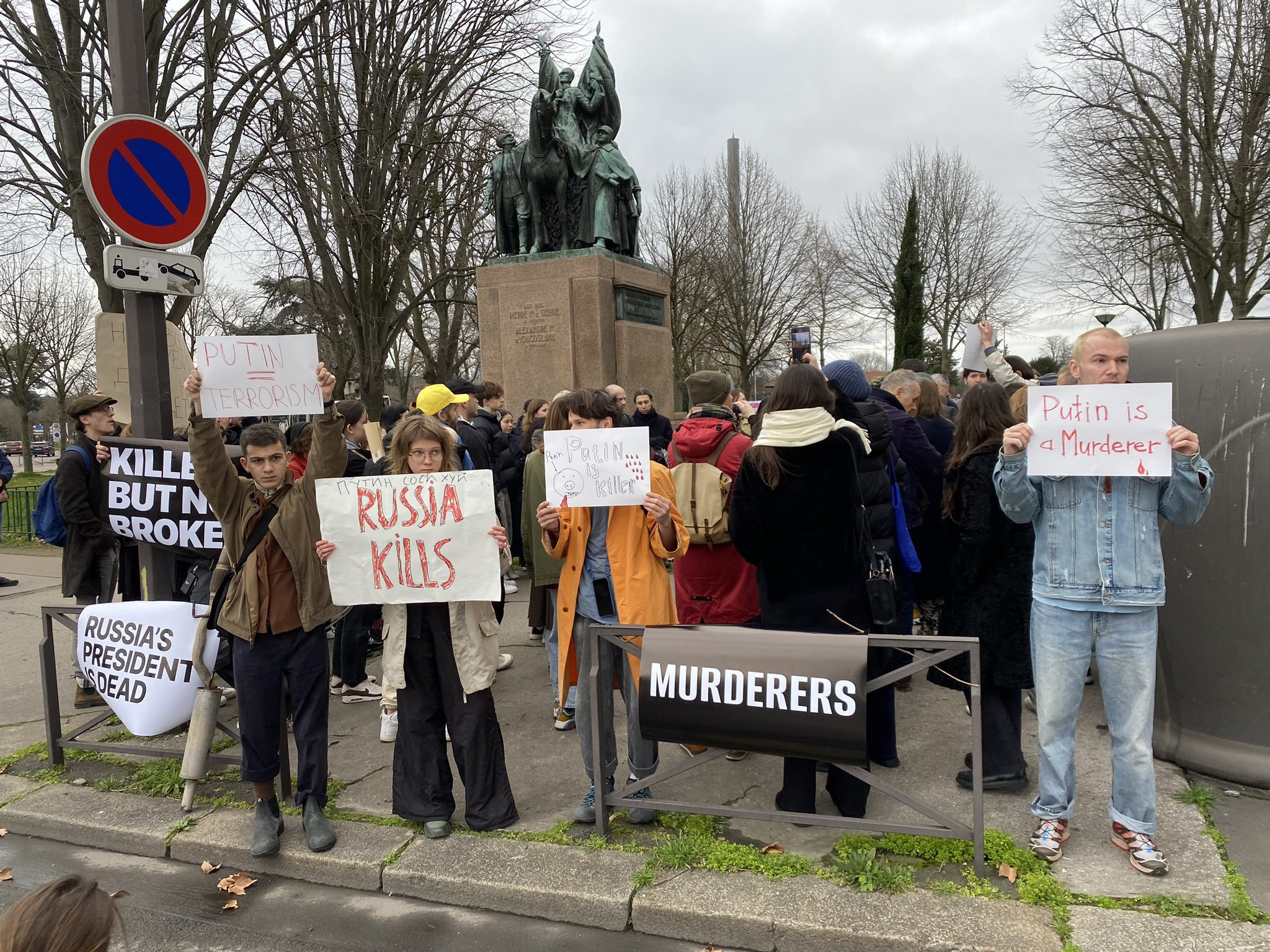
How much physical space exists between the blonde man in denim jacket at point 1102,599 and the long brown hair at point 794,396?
741 mm

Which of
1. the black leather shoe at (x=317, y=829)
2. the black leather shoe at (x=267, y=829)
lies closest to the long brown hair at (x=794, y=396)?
the black leather shoe at (x=317, y=829)

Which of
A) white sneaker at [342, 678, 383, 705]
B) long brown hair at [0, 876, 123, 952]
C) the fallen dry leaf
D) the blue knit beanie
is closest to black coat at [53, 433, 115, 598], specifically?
white sneaker at [342, 678, 383, 705]

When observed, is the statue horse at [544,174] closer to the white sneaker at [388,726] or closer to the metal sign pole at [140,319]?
the metal sign pole at [140,319]

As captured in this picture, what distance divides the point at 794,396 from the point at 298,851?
2.87m

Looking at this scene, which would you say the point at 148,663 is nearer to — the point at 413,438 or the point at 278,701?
the point at 278,701

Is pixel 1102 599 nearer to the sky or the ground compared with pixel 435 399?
nearer to the ground

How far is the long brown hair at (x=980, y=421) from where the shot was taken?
392 cm

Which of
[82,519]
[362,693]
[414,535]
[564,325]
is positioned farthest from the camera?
[564,325]

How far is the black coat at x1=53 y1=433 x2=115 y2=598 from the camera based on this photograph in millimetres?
5629

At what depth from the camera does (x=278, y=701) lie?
3896mm

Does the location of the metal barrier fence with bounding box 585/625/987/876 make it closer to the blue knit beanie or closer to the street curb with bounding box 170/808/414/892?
the street curb with bounding box 170/808/414/892

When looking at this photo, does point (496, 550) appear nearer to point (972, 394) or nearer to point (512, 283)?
point (972, 394)

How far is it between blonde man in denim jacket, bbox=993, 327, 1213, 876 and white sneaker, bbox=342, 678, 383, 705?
4.02m

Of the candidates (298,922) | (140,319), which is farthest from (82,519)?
(298,922)
